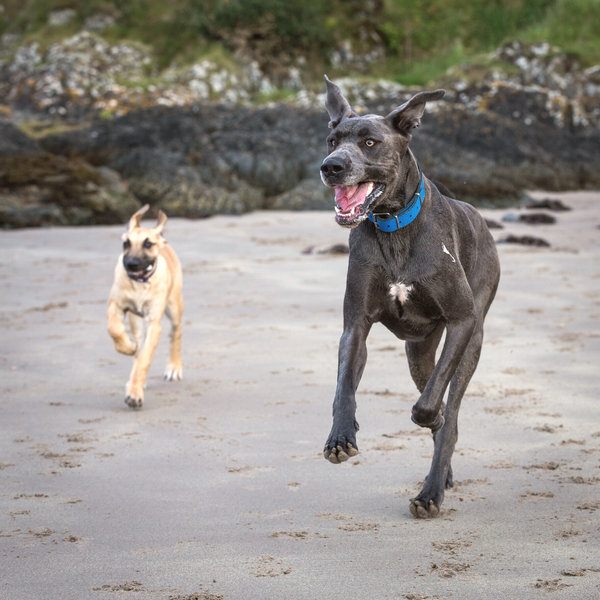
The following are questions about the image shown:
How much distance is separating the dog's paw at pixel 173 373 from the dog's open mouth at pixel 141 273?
2.83 ft

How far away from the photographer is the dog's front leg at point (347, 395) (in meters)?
3.34

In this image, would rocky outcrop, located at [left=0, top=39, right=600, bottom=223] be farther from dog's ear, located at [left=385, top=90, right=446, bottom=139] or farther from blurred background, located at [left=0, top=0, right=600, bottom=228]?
dog's ear, located at [left=385, top=90, right=446, bottom=139]

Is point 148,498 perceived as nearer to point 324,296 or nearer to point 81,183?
point 324,296

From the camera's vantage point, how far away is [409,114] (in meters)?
3.77

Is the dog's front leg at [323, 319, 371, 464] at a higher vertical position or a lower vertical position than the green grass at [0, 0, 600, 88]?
lower

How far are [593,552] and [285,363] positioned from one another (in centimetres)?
373

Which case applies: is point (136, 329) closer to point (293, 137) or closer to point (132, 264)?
point (132, 264)

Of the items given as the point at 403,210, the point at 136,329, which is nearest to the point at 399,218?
the point at 403,210

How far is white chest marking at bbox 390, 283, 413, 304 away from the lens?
12.2 feet

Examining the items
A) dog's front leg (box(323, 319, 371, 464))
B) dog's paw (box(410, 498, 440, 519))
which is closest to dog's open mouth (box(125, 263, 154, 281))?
dog's front leg (box(323, 319, 371, 464))

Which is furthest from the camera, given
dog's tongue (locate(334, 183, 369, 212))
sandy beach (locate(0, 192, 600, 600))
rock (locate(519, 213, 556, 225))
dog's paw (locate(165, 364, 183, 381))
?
rock (locate(519, 213, 556, 225))

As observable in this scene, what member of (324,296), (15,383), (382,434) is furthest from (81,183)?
(382,434)

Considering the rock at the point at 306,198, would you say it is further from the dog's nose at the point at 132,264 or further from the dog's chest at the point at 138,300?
the dog's nose at the point at 132,264

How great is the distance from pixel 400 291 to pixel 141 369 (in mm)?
2732
